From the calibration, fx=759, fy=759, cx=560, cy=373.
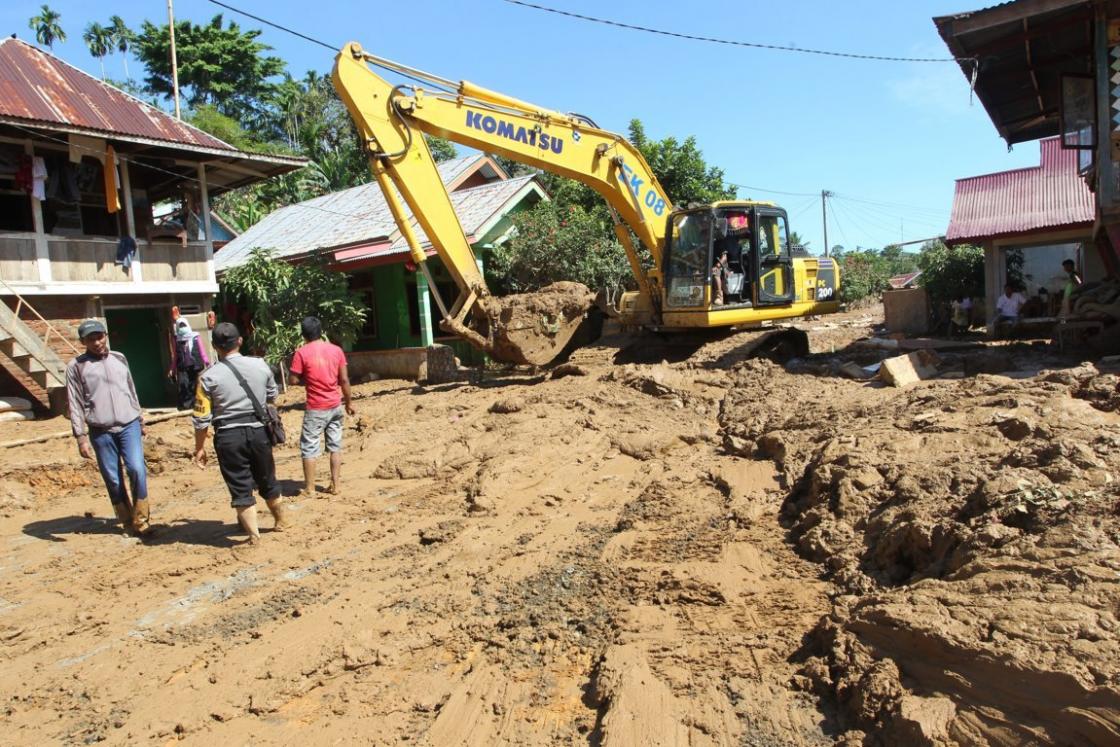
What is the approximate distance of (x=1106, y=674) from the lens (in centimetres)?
242

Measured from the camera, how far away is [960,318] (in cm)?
1639

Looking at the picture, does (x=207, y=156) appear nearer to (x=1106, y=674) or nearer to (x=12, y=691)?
(x=12, y=691)

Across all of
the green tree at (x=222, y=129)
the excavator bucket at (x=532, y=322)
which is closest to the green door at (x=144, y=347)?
the excavator bucket at (x=532, y=322)

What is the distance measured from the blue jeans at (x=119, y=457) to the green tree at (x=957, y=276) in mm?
17154

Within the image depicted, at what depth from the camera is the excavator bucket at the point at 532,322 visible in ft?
37.2

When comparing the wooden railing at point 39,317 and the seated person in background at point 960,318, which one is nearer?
the wooden railing at point 39,317

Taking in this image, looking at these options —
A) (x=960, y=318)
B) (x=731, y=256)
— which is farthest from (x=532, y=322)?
(x=960, y=318)

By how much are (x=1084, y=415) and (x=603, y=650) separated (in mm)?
3945

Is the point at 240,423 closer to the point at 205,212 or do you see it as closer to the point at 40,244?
the point at 40,244

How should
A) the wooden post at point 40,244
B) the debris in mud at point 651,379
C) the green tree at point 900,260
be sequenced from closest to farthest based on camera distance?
the debris in mud at point 651,379
the wooden post at point 40,244
the green tree at point 900,260

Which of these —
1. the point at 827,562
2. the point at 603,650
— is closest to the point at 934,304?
the point at 827,562

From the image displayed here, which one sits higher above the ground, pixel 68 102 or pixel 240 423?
pixel 68 102

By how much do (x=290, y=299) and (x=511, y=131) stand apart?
7098 mm

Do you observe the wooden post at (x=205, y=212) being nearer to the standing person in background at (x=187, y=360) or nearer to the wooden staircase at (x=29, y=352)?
the standing person in background at (x=187, y=360)
